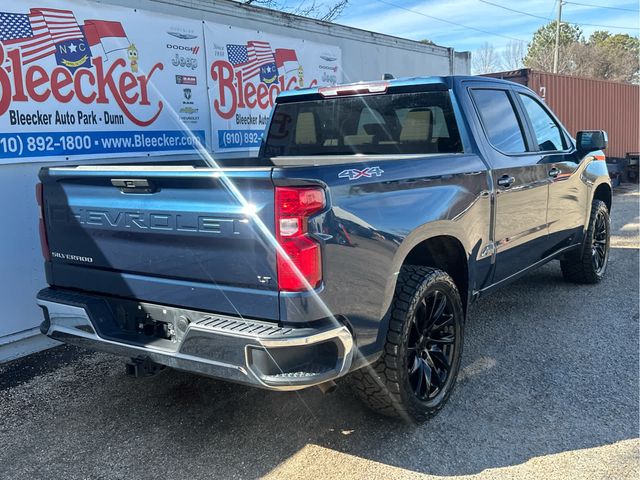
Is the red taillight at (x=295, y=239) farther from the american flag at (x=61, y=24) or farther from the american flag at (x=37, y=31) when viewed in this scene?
the american flag at (x=61, y=24)

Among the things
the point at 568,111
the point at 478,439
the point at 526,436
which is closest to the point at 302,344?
the point at 478,439

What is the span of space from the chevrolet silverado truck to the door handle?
0.02 meters

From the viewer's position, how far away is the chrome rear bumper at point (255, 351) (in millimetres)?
2506

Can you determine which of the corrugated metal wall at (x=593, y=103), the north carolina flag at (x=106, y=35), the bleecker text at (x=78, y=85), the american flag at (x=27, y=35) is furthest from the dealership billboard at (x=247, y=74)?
the corrugated metal wall at (x=593, y=103)

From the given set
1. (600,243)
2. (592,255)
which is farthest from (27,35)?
(600,243)

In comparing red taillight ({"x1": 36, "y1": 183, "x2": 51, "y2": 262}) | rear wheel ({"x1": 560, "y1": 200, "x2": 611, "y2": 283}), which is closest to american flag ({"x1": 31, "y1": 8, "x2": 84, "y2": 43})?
red taillight ({"x1": 36, "y1": 183, "x2": 51, "y2": 262})

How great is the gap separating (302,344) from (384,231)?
0.72 m

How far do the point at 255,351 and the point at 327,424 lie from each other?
108 centimetres

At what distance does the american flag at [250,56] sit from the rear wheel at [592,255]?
381 cm

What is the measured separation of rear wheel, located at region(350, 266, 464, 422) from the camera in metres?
3.05

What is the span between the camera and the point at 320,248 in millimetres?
2541

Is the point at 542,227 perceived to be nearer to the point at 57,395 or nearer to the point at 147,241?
the point at 147,241

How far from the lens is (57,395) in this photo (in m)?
3.90

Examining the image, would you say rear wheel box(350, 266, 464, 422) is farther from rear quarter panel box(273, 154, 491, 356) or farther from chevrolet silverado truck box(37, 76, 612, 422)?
rear quarter panel box(273, 154, 491, 356)
